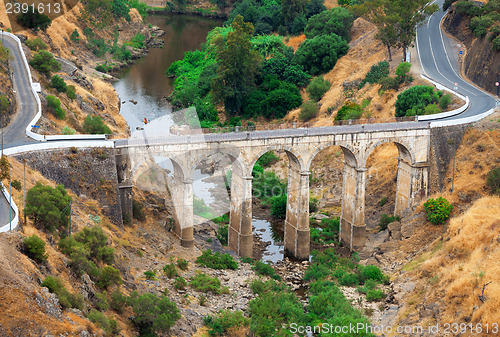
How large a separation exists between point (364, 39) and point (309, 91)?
1440 cm

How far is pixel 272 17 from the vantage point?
125 meters

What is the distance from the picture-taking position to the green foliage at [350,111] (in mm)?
80625

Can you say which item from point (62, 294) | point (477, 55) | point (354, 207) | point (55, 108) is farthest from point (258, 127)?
point (477, 55)

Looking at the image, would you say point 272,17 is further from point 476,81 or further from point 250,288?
point 250,288

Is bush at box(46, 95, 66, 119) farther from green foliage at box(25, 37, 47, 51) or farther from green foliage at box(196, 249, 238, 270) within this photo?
green foliage at box(196, 249, 238, 270)

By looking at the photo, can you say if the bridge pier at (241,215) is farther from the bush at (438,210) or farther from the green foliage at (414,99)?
the green foliage at (414,99)

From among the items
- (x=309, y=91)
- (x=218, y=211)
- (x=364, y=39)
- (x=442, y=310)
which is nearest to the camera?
(x=442, y=310)

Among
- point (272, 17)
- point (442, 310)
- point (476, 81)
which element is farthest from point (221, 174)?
point (272, 17)

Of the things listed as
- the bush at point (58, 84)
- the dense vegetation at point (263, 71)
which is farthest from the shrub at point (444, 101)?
the bush at point (58, 84)

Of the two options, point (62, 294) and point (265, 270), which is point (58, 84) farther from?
point (62, 294)

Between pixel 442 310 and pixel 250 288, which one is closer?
pixel 442 310

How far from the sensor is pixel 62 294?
3756cm

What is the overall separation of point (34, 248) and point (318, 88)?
63.8m

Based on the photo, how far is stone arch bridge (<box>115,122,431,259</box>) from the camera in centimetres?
5844
